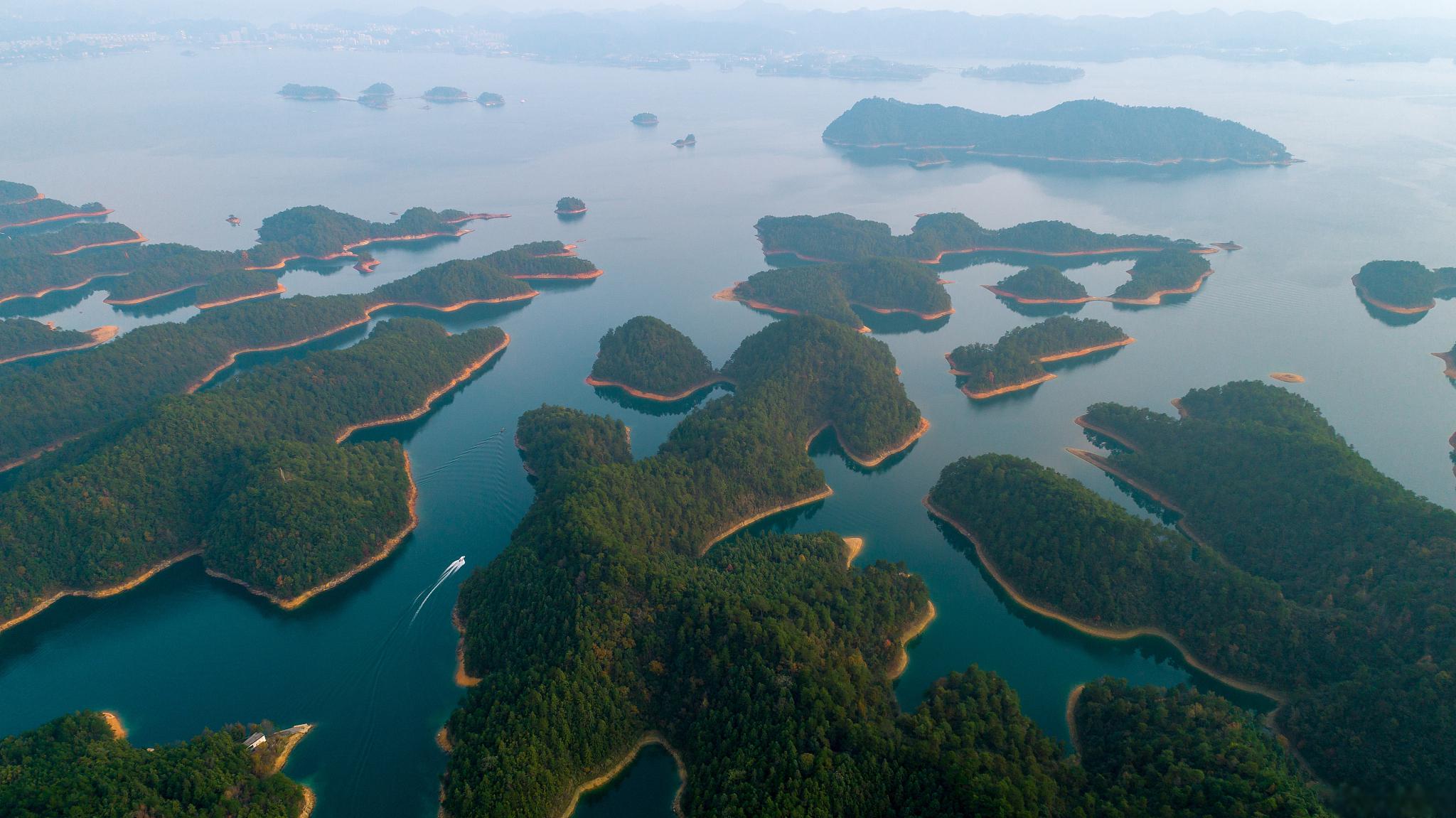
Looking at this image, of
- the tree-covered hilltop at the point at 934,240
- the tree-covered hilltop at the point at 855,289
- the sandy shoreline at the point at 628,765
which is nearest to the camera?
the sandy shoreline at the point at 628,765

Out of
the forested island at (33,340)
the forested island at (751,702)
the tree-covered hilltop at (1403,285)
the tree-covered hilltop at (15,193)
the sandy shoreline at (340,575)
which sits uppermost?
the tree-covered hilltop at (1403,285)

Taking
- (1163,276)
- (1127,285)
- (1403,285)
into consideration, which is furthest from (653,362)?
(1403,285)

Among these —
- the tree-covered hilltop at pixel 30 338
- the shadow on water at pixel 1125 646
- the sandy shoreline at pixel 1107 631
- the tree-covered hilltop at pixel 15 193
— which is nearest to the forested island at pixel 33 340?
the tree-covered hilltop at pixel 30 338

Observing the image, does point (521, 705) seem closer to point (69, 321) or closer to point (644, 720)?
point (644, 720)

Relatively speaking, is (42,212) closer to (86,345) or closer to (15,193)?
(15,193)

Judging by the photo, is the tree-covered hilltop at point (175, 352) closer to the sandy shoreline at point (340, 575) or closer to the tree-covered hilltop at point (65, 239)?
the sandy shoreline at point (340, 575)
